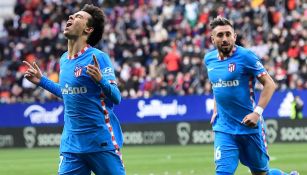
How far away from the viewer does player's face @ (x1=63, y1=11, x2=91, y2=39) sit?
875 cm

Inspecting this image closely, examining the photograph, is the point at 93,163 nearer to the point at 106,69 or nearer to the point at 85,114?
the point at 85,114

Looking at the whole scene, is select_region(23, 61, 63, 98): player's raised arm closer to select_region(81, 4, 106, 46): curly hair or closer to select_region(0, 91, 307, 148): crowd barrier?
select_region(81, 4, 106, 46): curly hair

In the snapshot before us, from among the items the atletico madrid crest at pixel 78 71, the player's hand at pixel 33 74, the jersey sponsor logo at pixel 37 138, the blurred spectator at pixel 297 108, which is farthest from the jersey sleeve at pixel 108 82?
the jersey sponsor logo at pixel 37 138

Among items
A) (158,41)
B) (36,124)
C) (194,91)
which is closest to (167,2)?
(158,41)

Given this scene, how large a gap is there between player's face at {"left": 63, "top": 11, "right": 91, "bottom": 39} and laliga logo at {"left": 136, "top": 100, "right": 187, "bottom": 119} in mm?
20269

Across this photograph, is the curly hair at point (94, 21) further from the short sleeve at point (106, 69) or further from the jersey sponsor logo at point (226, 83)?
the jersey sponsor logo at point (226, 83)

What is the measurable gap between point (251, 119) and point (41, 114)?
68.3ft

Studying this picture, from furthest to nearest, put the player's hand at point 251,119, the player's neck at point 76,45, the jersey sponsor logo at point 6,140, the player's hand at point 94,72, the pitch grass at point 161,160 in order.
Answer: the jersey sponsor logo at point 6,140 < the pitch grass at point 161,160 < the player's hand at point 251,119 < the player's neck at point 76,45 < the player's hand at point 94,72

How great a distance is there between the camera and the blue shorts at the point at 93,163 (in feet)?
28.4

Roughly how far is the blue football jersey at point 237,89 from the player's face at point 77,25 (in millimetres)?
2617

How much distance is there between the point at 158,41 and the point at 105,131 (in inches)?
918

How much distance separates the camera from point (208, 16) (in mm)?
31484

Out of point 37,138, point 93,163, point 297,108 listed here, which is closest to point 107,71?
point 93,163

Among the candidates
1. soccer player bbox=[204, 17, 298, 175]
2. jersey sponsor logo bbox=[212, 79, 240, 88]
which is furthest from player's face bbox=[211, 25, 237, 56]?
jersey sponsor logo bbox=[212, 79, 240, 88]
